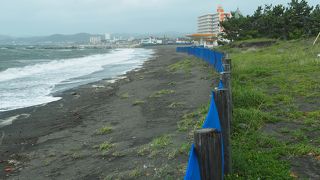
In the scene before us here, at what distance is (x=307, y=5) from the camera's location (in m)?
38.4

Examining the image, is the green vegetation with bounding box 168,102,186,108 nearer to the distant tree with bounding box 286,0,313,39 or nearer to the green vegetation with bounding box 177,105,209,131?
the green vegetation with bounding box 177,105,209,131

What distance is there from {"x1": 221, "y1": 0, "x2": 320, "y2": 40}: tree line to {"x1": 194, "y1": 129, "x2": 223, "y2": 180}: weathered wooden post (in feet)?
114

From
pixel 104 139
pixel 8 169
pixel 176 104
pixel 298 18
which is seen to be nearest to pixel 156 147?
pixel 104 139

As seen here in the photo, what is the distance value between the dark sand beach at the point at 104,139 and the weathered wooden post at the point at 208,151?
6.75ft

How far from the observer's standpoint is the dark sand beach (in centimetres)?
660

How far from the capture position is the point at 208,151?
3275 mm

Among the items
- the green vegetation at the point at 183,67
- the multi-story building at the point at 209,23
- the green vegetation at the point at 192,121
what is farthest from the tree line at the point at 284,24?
the multi-story building at the point at 209,23

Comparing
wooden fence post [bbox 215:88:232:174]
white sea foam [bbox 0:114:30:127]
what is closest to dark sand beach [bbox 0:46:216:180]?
white sea foam [bbox 0:114:30:127]

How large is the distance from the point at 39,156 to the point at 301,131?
567 centimetres

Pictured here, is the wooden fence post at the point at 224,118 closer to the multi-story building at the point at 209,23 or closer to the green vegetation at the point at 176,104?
the green vegetation at the point at 176,104

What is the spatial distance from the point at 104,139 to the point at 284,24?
110ft

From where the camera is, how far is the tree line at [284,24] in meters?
36.6

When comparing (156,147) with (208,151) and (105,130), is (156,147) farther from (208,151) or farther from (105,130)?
(208,151)

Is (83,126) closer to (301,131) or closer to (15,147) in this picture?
(15,147)
